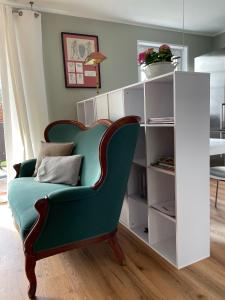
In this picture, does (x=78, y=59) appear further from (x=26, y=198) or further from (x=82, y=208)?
(x=82, y=208)

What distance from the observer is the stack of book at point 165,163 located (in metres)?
1.67

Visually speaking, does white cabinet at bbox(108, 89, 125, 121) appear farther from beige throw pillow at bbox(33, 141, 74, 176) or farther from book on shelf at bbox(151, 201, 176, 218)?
book on shelf at bbox(151, 201, 176, 218)

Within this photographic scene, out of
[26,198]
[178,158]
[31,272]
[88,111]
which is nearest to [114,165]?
[178,158]

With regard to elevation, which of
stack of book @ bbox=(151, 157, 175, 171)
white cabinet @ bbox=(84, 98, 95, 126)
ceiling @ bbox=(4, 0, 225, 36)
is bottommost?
stack of book @ bbox=(151, 157, 175, 171)

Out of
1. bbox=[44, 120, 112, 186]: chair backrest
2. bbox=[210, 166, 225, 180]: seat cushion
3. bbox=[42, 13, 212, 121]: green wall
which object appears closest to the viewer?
bbox=[44, 120, 112, 186]: chair backrest

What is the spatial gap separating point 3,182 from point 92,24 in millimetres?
2594

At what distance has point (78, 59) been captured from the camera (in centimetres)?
325

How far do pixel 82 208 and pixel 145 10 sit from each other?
110 inches

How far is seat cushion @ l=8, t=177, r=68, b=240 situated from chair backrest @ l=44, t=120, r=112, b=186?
23 cm

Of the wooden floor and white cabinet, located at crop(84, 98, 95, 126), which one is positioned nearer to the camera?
the wooden floor

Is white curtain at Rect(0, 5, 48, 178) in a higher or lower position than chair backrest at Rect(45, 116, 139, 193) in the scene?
higher

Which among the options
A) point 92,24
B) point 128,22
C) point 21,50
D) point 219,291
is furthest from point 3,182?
point 219,291

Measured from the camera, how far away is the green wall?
3.12m

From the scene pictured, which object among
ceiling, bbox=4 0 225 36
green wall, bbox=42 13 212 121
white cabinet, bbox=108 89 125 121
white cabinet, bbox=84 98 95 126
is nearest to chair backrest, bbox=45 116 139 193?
white cabinet, bbox=108 89 125 121
